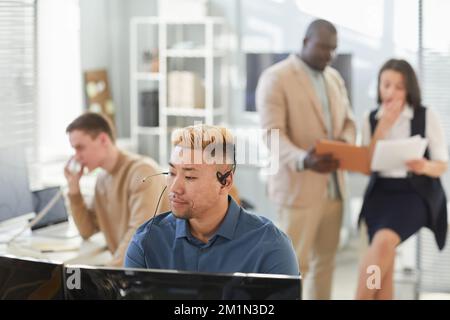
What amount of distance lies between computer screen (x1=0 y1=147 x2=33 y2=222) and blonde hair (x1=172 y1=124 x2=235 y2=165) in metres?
0.70

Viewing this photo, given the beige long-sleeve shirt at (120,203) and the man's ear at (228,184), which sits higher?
the man's ear at (228,184)

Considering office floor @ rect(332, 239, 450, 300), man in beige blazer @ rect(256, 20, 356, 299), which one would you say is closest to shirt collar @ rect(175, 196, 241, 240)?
man in beige blazer @ rect(256, 20, 356, 299)

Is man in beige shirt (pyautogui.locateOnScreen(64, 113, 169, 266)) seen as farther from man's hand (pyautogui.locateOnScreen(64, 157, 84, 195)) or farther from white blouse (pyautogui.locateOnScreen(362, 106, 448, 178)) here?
white blouse (pyautogui.locateOnScreen(362, 106, 448, 178))

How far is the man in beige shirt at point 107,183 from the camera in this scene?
6.17 ft

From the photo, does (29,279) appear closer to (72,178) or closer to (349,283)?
(72,178)

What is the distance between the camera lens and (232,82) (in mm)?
4238

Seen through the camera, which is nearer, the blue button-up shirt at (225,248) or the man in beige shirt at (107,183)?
the blue button-up shirt at (225,248)

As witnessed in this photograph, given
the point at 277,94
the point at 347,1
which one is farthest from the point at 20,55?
the point at 347,1

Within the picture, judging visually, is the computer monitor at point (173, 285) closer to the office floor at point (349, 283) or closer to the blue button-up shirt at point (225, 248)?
the blue button-up shirt at point (225, 248)

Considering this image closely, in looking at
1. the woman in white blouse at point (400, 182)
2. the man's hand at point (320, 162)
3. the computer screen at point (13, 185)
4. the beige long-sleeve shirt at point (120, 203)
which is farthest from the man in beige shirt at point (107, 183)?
the woman in white blouse at point (400, 182)

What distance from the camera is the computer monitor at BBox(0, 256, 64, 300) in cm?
128

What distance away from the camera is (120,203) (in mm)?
1973

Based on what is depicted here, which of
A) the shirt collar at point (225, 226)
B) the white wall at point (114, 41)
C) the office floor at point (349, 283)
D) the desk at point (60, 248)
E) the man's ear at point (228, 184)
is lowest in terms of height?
the office floor at point (349, 283)
